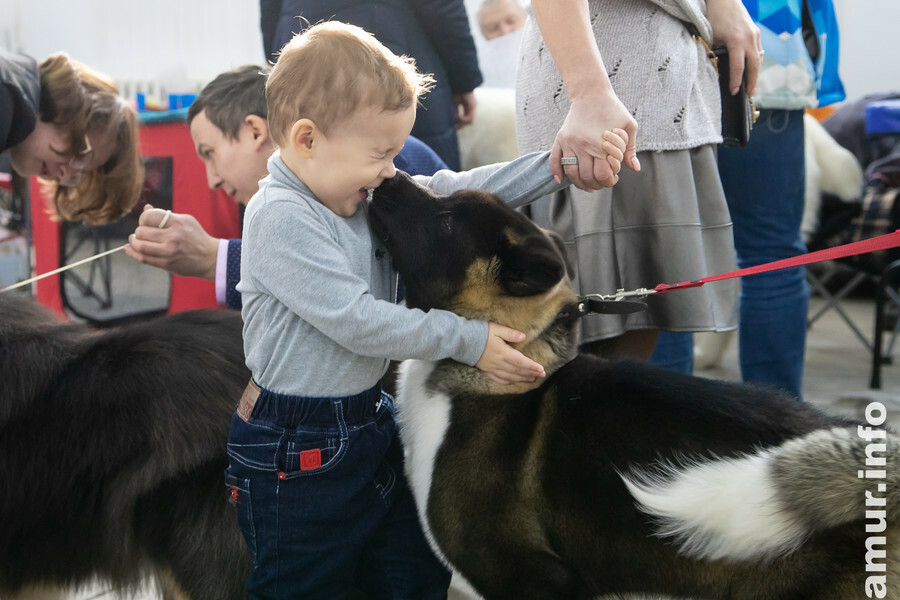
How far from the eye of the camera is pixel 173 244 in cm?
215

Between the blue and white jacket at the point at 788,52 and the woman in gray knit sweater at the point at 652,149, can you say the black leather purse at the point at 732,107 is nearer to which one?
the woman in gray knit sweater at the point at 652,149

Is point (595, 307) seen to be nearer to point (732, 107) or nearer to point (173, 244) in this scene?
point (732, 107)

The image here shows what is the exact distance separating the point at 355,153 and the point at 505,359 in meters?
0.48

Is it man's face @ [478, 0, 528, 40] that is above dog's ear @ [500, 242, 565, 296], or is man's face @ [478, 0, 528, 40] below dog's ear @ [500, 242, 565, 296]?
above

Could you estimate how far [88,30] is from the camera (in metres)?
3.97

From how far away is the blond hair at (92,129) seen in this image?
2.60 meters

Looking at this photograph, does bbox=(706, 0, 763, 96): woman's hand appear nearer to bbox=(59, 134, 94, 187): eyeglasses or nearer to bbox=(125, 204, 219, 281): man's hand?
bbox=(125, 204, 219, 281): man's hand

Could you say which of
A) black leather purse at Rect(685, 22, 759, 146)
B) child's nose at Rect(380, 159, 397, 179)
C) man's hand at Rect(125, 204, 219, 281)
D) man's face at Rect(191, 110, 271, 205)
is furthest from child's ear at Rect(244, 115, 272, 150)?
black leather purse at Rect(685, 22, 759, 146)

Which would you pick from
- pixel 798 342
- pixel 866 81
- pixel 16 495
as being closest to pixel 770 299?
pixel 798 342

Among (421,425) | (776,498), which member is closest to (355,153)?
(421,425)

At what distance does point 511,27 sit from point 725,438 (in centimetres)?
414

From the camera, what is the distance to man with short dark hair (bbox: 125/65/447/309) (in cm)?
216

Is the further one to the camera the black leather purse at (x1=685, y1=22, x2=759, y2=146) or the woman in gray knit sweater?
the black leather purse at (x1=685, y1=22, x2=759, y2=146)

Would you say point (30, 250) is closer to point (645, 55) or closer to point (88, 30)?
point (88, 30)
